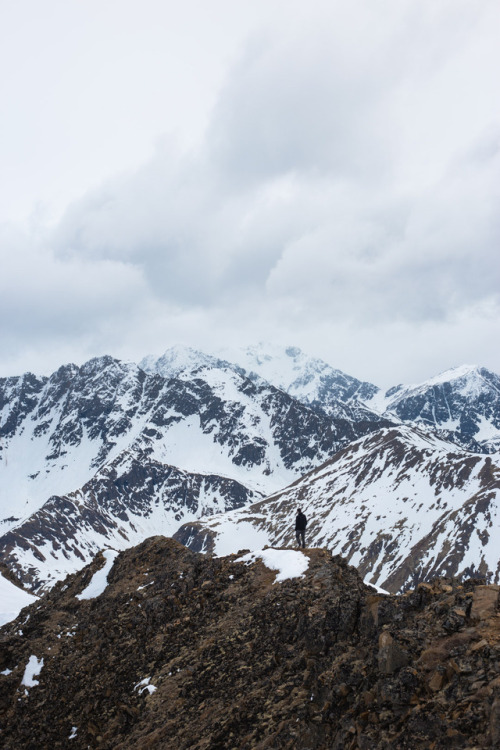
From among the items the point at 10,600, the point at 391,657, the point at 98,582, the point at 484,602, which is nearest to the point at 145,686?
the point at 391,657

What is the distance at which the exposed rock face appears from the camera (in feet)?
39.1

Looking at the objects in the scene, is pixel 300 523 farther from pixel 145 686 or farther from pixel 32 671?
pixel 32 671

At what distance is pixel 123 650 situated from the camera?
22.7m

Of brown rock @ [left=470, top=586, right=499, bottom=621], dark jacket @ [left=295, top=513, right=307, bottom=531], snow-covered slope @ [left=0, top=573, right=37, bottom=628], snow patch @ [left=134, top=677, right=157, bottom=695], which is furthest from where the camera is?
snow-covered slope @ [left=0, top=573, right=37, bottom=628]

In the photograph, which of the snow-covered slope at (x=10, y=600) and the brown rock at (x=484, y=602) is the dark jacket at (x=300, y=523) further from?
the snow-covered slope at (x=10, y=600)

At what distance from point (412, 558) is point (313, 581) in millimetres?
194988

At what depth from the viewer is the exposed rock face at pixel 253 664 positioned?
11.9 meters

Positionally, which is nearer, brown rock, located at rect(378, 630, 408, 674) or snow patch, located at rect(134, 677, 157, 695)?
brown rock, located at rect(378, 630, 408, 674)

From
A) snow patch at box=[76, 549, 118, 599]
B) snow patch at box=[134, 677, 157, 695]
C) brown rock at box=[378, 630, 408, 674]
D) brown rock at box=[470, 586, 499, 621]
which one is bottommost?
brown rock at box=[378, 630, 408, 674]

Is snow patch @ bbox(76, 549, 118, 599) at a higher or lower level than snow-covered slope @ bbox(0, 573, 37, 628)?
lower

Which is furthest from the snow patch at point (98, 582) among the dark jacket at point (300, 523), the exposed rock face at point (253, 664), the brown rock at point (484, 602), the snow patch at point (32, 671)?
the brown rock at point (484, 602)

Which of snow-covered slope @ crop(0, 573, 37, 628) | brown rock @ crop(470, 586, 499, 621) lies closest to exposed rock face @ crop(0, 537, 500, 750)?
brown rock @ crop(470, 586, 499, 621)

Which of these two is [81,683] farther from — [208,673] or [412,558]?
[412,558]

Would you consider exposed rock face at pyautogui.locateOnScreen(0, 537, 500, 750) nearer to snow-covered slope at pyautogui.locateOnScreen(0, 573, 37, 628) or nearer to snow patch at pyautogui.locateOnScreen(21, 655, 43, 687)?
snow patch at pyautogui.locateOnScreen(21, 655, 43, 687)
